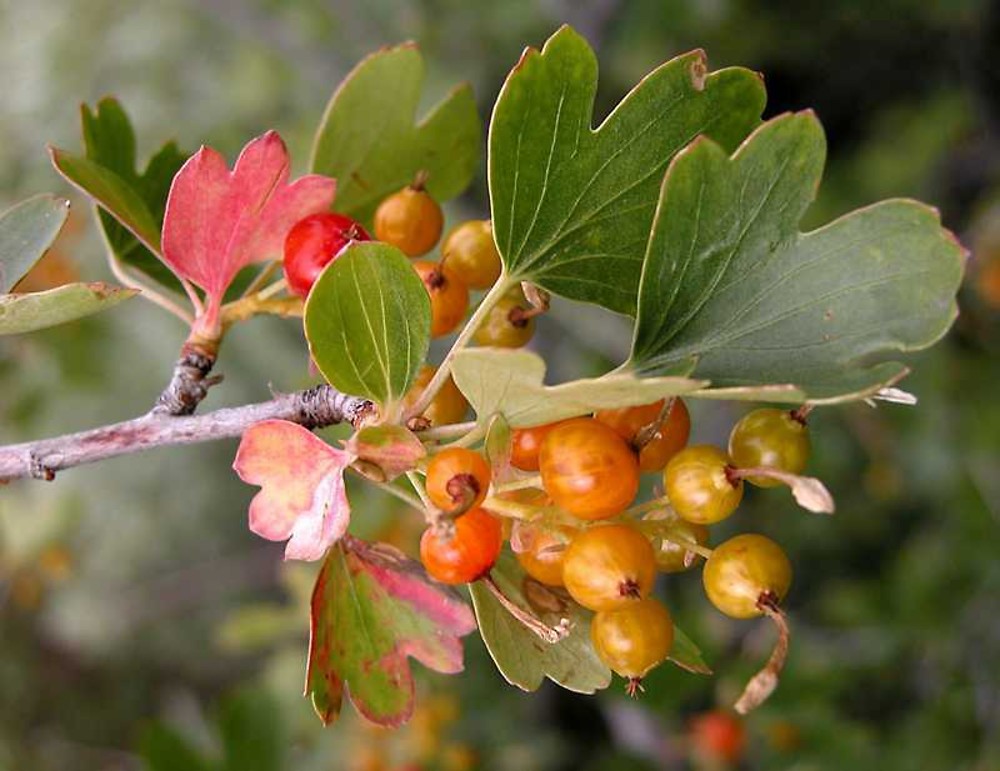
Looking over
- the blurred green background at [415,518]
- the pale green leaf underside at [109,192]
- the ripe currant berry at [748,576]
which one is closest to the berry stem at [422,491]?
the ripe currant berry at [748,576]

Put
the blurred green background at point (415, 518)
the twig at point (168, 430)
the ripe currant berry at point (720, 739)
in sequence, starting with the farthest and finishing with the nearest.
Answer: the blurred green background at point (415, 518) < the ripe currant berry at point (720, 739) < the twig at point (168, 430)

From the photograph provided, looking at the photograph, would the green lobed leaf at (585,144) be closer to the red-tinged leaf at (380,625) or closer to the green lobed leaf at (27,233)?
the red-tinged leaf at (380,625)

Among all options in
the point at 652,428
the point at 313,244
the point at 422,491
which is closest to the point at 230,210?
the point at 313,244

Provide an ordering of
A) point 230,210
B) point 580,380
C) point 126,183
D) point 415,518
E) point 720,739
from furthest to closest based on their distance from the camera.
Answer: point 415,518, point 720,739, point 126,183, point 230,210, point 580,380

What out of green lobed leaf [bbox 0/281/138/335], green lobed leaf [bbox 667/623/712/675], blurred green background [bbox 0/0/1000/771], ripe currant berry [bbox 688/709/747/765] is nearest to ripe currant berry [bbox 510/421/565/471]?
green lobed leaf [bbox 667/623/712/675]

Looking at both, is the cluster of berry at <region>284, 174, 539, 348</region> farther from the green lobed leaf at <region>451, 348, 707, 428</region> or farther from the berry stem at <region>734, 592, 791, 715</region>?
the berry stem at <region>734, 592, 791, 715</region>

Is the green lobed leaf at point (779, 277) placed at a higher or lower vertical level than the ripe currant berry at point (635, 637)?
higher

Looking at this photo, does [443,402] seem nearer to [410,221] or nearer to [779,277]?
[410,221]
